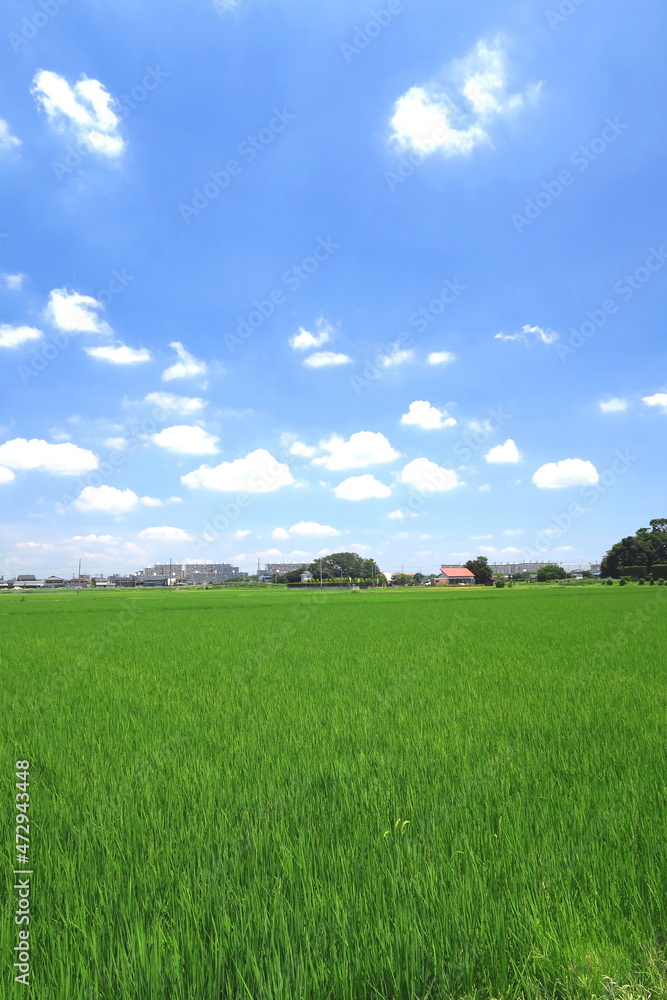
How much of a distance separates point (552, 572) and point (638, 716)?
382 ft

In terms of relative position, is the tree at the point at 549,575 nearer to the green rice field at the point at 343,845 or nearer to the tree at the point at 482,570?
the tree at the point at 482,570

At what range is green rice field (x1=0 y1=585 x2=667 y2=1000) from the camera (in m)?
1.96

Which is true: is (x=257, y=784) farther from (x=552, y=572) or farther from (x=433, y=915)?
(x=552, y=572)

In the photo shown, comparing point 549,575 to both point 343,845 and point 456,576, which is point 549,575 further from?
point 343,845

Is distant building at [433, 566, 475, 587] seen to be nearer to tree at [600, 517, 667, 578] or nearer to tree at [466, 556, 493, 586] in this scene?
tree at [466, 556, 493, 586]

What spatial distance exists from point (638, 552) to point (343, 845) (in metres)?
102

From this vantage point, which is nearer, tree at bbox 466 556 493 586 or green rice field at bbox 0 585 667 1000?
green rice field at bbox 0 585 667 1000

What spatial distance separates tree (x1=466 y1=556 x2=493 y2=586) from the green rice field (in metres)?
105

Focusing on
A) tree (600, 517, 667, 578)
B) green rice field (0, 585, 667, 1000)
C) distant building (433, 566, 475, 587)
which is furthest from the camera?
distant building (433, 566, 475, 587)

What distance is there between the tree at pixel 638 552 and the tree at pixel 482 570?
21.7 meters

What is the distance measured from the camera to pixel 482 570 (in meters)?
109

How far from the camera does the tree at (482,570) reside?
106688mm

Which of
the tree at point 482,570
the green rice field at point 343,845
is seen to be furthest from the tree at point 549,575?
the green rice field at point 343,845

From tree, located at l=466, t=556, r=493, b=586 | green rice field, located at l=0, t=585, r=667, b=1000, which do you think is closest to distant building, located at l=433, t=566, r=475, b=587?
tree, located at l=466, t=556, r=493, b=586
